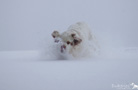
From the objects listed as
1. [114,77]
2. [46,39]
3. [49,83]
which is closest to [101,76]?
[114,77]

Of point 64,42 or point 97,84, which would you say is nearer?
point 97,84

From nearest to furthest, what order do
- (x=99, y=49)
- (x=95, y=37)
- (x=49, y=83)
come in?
(x=49, y=83), (x=99, y=49), (x=95, y=37)

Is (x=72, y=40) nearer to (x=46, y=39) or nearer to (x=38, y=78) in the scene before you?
(x=46, y=39)

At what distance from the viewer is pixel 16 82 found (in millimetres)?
1348

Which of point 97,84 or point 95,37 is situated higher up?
point 95,37

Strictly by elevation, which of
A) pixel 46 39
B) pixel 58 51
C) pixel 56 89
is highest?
pixel 46 39

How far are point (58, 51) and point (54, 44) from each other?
12 cm

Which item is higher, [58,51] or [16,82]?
[58,51]

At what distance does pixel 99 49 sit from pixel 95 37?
1.28 feet

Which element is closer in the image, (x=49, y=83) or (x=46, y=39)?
(x=49, y=83)

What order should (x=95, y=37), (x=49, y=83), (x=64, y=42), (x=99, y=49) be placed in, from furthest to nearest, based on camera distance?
(x=95, y=37) < (x=99, y=49) < (x=64, y=42) < (x=49, y=83)

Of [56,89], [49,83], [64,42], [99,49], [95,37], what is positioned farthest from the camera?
[95,37]

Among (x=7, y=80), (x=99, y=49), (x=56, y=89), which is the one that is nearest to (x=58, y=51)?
(x=99, y=49)

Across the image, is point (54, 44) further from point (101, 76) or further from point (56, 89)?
point (56, 89)
